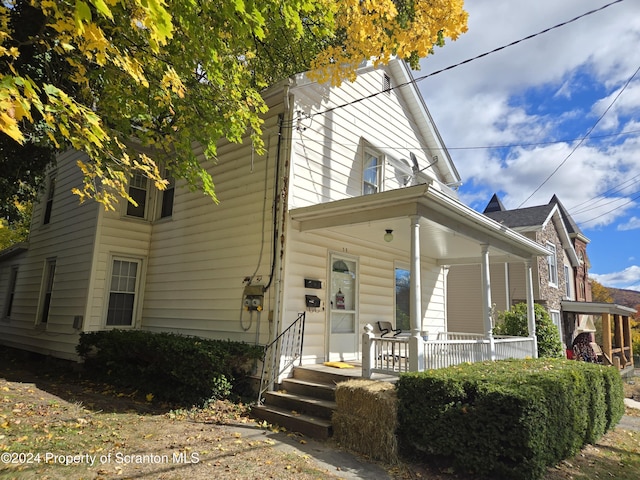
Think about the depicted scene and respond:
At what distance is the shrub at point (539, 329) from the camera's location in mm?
11562

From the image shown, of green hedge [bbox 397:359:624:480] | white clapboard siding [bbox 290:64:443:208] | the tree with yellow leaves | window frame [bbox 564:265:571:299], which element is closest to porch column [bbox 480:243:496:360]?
green hedge [bbox 397:359:624:480]

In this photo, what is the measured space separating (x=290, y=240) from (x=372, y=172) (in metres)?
3.66

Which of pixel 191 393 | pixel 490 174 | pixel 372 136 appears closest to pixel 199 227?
pixel 191 393

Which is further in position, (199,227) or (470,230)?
(199,227)

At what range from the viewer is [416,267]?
6512 millimetres

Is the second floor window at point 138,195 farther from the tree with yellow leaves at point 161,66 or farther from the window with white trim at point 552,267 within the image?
the window with white trim at point 552,267

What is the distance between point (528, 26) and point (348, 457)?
24.8ft

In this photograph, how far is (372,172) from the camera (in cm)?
1041

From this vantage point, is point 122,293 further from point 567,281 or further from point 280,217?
point 567,281

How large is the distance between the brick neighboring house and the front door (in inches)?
437

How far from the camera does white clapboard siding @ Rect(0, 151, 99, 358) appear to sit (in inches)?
419

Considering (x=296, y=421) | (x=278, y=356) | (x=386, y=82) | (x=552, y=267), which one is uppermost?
(x=386, y=82)

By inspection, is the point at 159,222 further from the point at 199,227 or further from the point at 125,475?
the point at 125,475

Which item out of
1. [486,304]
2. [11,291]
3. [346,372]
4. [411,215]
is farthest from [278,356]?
[11,291]
